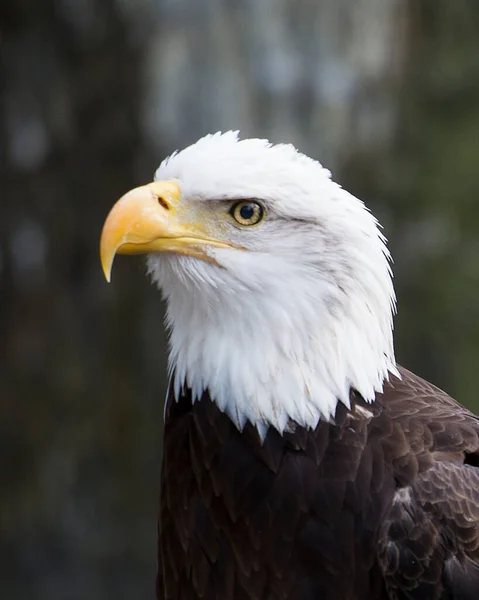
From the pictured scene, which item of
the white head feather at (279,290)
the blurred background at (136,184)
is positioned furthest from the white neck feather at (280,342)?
the blurred background at (136,184)

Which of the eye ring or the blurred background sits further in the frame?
the blurred background

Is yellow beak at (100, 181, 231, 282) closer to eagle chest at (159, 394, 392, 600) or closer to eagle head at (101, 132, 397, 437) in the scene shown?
eagle head at (101, 132, 397, 437)

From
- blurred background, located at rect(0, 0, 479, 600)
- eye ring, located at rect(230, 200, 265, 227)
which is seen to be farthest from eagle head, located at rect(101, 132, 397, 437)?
blurred background, located at rect(0, 0, 479, 600)

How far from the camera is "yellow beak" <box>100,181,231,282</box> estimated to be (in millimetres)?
2336

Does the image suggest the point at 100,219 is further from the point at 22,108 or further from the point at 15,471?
the point at 15,471

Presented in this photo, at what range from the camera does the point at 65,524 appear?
Result: 5.93 m

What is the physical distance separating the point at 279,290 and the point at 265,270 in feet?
0.18

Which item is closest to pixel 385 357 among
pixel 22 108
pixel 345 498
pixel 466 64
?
pixel 345 498

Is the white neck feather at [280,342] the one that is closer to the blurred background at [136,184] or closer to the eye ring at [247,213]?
the eye ring at [247,213]

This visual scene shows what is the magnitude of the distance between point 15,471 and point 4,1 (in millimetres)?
2579

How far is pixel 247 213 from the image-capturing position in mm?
2410

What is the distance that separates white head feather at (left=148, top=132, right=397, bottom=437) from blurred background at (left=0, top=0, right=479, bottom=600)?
3106mm

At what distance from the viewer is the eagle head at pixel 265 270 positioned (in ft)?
7.82

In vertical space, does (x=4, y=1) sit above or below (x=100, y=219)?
above
